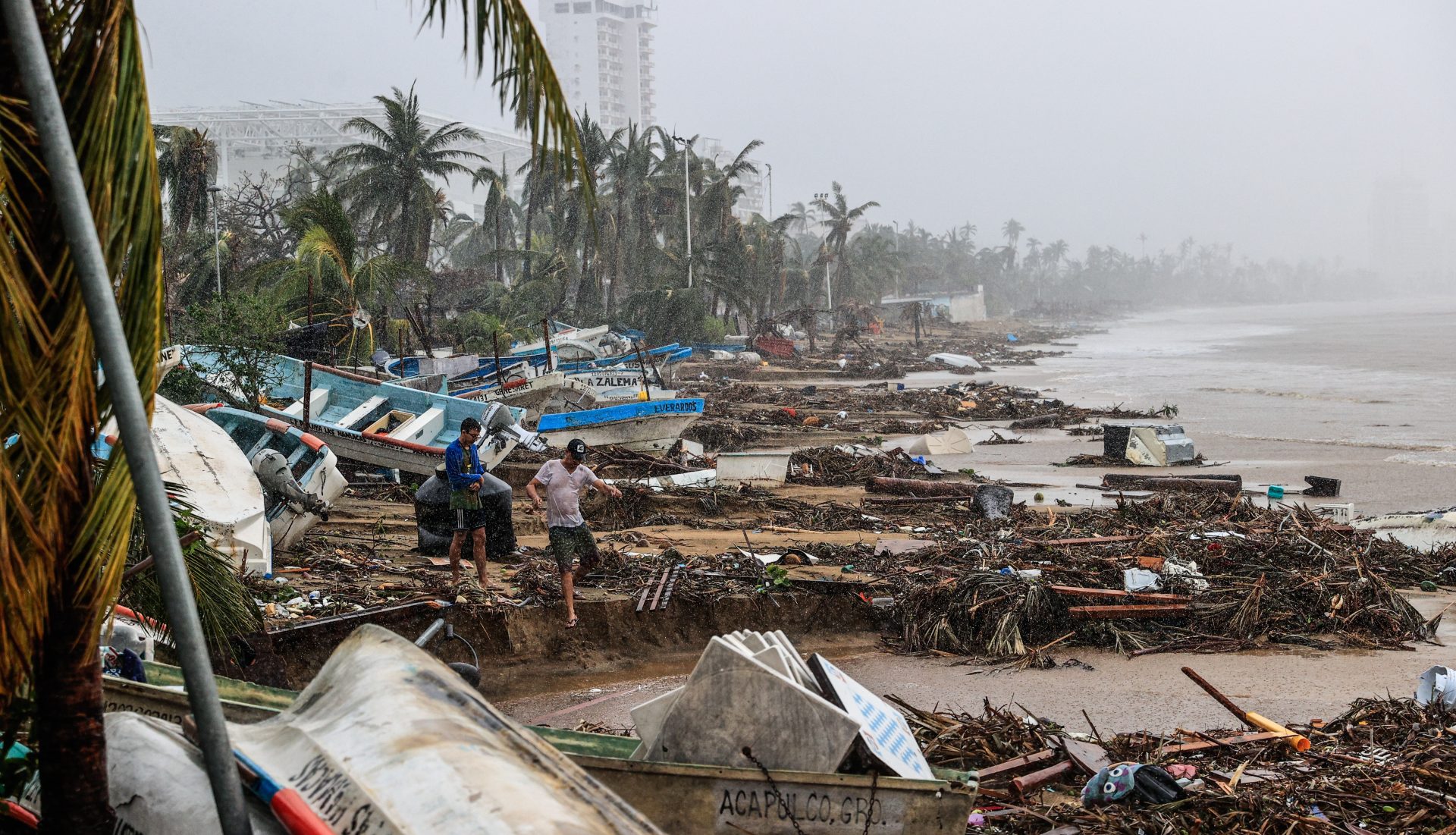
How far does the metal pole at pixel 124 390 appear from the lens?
2395 mm

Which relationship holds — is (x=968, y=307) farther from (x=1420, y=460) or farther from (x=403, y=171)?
(x=1420, y=460)

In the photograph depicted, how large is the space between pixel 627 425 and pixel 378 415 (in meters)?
4.00

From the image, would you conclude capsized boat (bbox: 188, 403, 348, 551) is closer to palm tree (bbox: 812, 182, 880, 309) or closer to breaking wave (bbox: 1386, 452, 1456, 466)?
breaking wave (bbox: 1386, 452, 1456, 466)

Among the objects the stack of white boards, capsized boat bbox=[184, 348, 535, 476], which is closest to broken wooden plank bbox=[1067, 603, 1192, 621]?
the stack of white boards

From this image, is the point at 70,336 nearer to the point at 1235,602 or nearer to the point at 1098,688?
the point at 1098,688

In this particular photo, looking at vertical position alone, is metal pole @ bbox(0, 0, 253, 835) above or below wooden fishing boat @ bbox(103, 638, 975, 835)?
above

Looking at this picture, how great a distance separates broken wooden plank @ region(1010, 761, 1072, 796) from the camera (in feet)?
17.4

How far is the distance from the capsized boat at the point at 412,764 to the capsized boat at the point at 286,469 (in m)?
6.87

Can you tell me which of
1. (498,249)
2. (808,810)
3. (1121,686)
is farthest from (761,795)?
(498,249)

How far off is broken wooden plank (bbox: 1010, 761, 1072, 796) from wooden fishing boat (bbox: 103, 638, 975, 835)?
1.22 m

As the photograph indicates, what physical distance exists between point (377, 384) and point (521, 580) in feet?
29.8

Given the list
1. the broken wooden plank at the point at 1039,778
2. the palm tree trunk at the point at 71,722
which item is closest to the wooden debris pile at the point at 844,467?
the broken wooden plank at the point at 1039,778

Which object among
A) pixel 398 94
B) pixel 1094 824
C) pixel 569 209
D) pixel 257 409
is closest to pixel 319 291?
pixel 257 409

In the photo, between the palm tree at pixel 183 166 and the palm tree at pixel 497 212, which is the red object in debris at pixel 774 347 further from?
the palm tree at pixel 183 166
